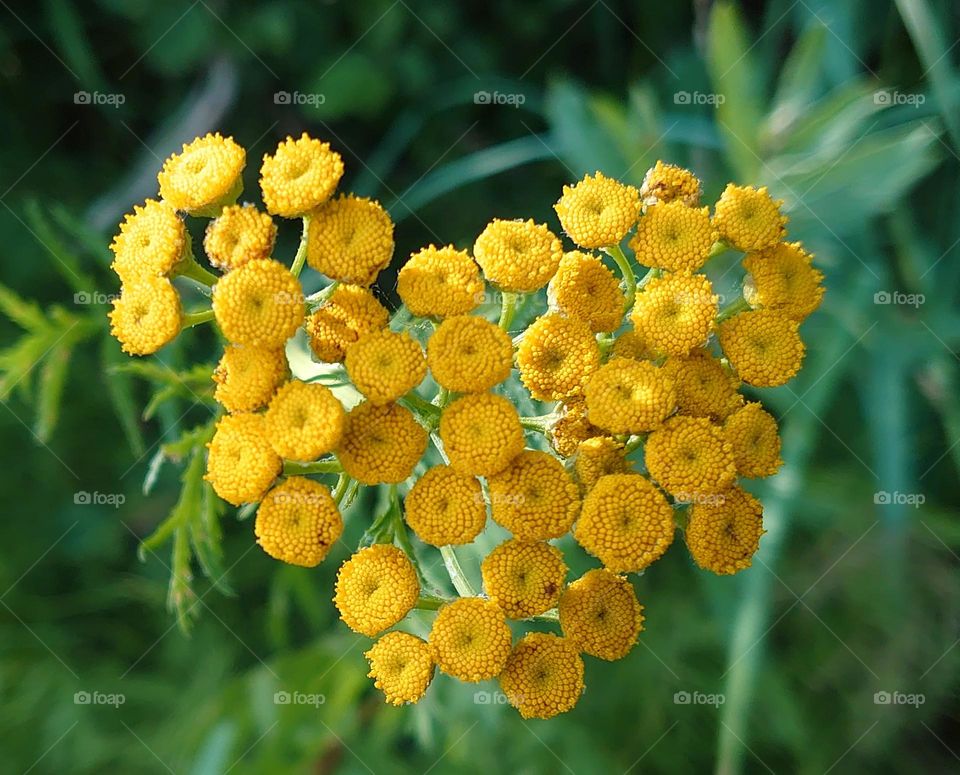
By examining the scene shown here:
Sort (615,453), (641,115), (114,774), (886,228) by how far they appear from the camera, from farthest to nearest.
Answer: (886,228) → (114,774) → (641,115) → (615,453)

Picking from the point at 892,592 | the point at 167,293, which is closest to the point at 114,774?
the point at 167,293

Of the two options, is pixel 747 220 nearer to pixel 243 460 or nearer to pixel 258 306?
pixel 258 306

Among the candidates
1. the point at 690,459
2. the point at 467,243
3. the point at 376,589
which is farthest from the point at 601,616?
the point at 467,243

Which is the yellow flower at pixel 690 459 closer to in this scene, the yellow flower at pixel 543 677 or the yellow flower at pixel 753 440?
the yellow flower at pixel 753 440

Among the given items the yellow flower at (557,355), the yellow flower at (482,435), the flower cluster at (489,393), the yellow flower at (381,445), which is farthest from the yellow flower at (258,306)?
the yellow flower at (557,355)

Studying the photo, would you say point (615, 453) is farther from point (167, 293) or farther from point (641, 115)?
point (641, 115)

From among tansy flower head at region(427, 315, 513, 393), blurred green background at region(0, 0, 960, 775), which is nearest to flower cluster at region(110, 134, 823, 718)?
tansy flower head at region(427, 315, 513, 393)
